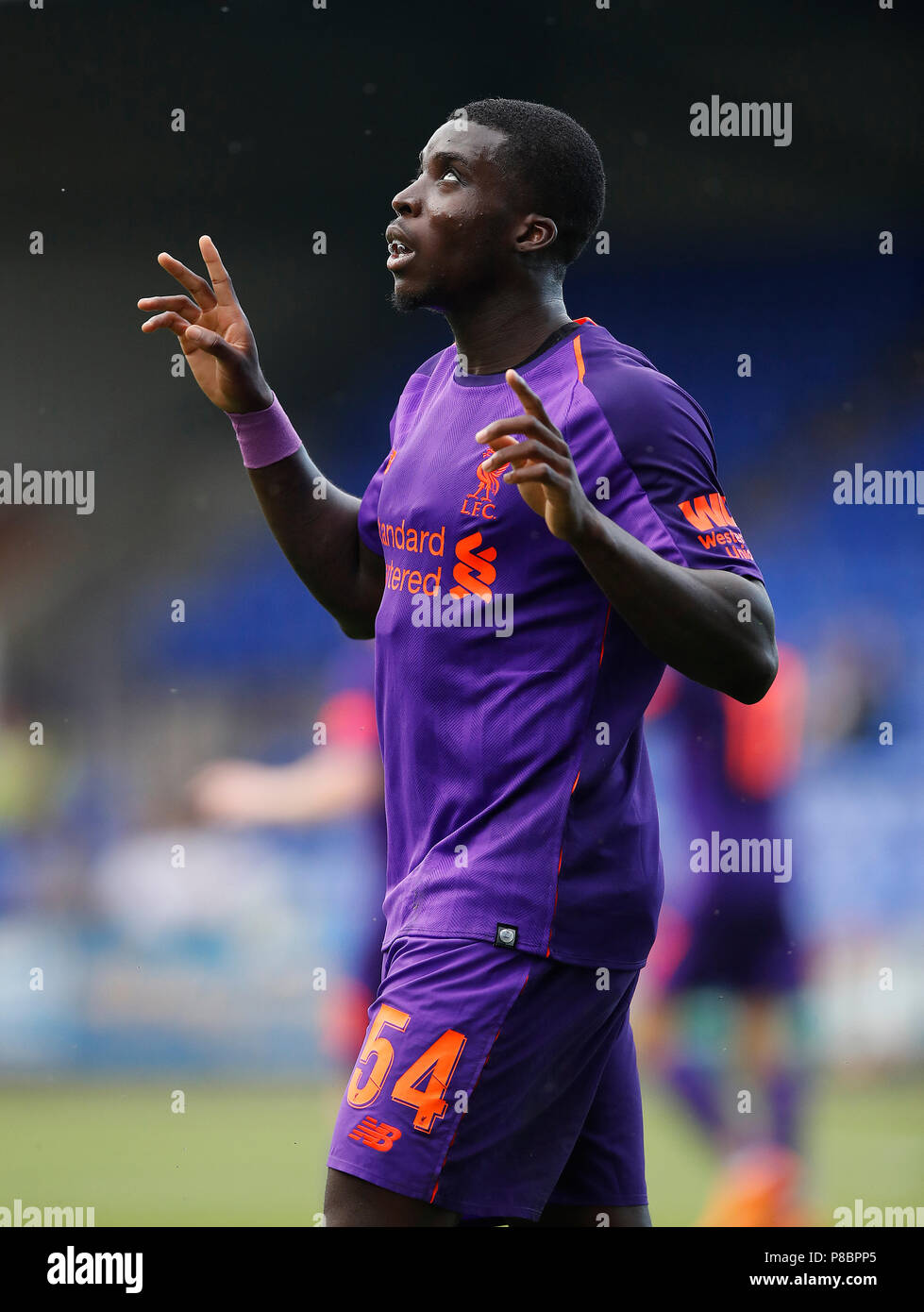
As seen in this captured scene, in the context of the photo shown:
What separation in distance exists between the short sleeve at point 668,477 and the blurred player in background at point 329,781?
2.65m

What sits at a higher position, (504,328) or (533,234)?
(533,234)

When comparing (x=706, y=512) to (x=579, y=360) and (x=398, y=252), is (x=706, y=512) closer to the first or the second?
(x=579, y=360)

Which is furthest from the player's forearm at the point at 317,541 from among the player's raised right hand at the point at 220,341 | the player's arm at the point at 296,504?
the player's raised right hand at the point at 220,341

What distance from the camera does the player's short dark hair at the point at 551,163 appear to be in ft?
7.49

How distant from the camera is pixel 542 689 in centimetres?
203

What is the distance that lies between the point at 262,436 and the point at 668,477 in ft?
2.43

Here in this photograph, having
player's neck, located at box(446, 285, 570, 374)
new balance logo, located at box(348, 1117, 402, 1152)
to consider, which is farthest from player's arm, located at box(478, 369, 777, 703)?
new balance logo, located at box(348, 1117, 402, 1152)

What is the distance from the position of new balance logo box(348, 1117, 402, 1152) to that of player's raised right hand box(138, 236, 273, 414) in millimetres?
1117

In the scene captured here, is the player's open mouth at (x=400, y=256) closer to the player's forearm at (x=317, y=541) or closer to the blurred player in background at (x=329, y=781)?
the player's forearm at (x=317, y=541)

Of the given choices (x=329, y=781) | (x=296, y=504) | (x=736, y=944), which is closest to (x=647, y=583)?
(x=296, y=504)

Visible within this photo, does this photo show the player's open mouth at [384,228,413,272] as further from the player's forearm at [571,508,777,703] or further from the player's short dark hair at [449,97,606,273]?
the player's forearm at [571,508,777,703]

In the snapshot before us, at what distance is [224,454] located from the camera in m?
4.74

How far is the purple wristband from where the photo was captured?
247 centimetres
